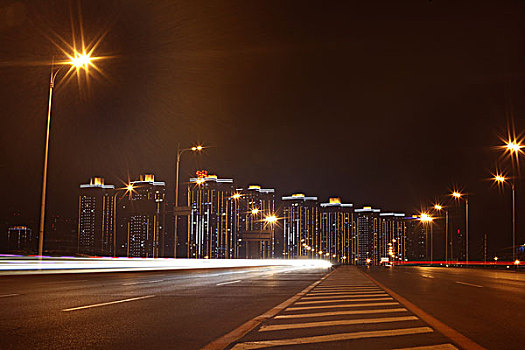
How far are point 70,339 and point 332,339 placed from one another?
3497 millimetres

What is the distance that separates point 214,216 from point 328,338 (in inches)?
4339

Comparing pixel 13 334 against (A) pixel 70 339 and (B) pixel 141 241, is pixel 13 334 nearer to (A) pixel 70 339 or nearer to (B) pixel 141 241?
(A) pixel 70 339

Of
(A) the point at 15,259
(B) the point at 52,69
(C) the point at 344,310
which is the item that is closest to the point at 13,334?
(C) the point at 344,310

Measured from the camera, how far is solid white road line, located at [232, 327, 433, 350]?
681 centimetres

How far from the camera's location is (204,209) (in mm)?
115000

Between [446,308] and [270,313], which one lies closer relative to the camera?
[270,313]

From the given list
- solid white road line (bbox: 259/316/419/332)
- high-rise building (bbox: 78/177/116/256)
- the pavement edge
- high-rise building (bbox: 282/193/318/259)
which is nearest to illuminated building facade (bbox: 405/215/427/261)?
high-rise building (bbox: 282/193/318/259)

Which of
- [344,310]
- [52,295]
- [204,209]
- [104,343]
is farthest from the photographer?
[204,209]

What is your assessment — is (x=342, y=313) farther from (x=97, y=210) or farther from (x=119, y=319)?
(x=97, y=210)

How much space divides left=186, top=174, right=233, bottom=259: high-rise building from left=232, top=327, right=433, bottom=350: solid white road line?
94767 millimetres

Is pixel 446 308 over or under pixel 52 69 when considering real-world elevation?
under


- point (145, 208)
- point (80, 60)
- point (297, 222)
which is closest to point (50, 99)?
point (80, 60)

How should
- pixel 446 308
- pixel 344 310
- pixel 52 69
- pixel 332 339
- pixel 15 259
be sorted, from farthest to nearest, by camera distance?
pixel 52 69 < pixel 15 259 < pixel 446 308 < pixel 344 310 < pixel 332 339

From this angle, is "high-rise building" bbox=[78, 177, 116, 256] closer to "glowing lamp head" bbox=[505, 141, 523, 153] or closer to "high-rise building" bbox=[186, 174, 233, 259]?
"high-rise building" bbox=[186, 174, 233, 259]
